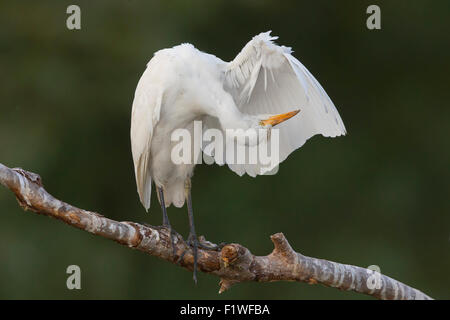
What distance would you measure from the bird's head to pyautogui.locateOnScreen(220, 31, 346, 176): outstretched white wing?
0.55ft

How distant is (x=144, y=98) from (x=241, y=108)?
→ 0.41 m

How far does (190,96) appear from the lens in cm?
309

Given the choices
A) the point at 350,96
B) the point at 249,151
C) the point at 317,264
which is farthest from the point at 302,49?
the point at 317,264

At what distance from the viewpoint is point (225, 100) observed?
3.05 m

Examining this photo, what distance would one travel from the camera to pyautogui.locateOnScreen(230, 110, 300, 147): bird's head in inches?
116

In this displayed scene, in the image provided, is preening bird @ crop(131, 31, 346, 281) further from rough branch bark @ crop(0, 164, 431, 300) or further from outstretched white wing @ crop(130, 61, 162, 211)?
rough branch bark @ crop(0, 164, 431, 300)

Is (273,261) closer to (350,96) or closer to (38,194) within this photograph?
(38,194)

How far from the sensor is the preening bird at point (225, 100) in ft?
9.78

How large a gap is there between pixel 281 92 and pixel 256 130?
0.93 ft

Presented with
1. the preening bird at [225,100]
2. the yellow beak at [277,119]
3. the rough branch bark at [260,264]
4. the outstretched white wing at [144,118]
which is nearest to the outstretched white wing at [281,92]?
the preening bird at [225,100]
